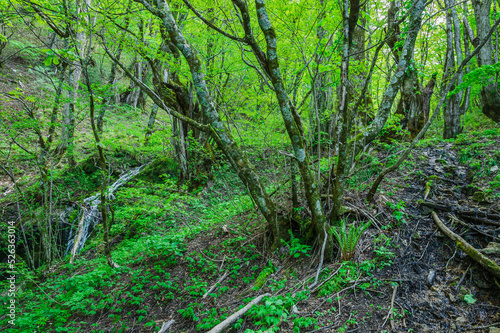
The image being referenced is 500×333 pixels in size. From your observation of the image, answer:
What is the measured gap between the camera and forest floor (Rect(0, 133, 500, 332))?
238 centimetres

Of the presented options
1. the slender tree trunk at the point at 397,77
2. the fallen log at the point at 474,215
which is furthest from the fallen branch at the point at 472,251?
the slender tree trunk at the point at 397,77

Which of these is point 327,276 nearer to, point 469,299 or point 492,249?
point 469,299

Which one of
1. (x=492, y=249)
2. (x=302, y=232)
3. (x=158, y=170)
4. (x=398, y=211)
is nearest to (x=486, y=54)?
(x=398, y=211)

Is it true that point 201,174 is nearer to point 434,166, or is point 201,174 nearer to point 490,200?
point 434,166

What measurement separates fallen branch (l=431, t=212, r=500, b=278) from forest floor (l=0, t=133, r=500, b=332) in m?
0.08

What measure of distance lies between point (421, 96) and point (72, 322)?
9813mm

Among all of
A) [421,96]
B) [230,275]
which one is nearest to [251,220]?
[230,275]

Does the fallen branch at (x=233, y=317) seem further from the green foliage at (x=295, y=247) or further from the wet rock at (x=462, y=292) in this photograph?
the wet rock at (x=462, y=292)

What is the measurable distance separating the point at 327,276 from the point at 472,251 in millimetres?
1593

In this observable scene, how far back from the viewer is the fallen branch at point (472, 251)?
2.27 metres

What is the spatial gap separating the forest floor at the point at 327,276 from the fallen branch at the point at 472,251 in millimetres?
84

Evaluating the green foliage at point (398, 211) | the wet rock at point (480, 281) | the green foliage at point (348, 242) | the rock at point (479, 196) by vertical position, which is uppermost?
the rock at point (479, 196)

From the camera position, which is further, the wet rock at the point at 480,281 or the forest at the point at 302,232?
the forest at the point at 302,232

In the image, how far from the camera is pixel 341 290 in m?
2.72
